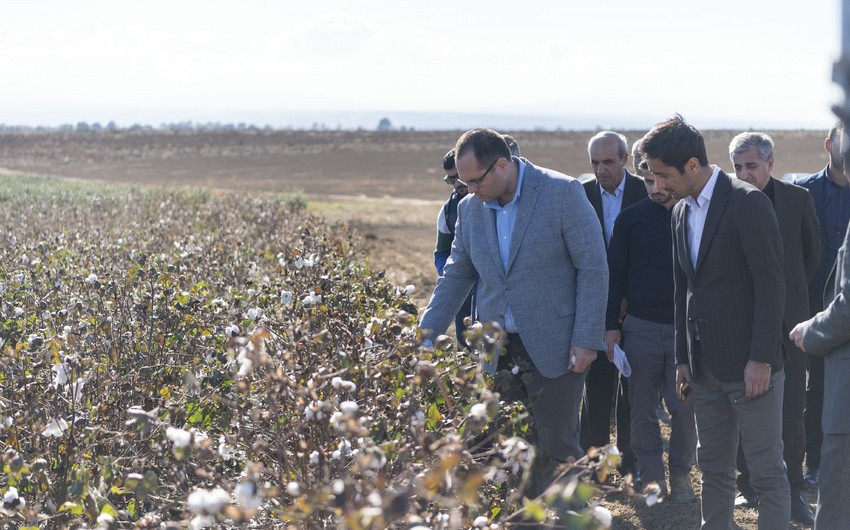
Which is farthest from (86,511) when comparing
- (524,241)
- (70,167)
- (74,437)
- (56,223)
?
(70,167)

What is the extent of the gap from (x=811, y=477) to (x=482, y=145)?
2.71 m

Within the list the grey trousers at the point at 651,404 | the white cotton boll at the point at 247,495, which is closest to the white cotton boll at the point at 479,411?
the white cotton boll at the point at 247,495

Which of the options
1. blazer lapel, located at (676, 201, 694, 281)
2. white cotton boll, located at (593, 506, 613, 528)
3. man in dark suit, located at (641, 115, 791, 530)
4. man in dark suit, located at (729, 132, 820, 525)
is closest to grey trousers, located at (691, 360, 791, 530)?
man in dark suit, located at (641, 115, 791, 530)

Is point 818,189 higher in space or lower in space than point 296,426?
higher

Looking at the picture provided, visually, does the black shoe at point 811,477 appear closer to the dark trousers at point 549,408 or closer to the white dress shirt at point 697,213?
the dark trousers at point 549,408

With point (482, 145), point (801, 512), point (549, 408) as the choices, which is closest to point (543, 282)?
point (549, 408)

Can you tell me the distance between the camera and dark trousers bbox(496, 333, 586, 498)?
13.2ft

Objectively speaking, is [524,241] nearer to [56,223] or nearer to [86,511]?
[86,511]

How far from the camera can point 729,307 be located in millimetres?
3617

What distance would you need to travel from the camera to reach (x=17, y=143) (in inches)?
3130

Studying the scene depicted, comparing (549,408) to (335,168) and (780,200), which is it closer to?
(780,200)

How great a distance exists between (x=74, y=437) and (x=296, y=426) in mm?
831

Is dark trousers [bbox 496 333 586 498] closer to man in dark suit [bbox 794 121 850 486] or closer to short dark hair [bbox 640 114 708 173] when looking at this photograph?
short dark hair [bbox 640 114 708 173]

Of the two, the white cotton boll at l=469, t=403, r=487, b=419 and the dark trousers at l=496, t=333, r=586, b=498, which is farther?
the dark trousers at l=496, t=333, r=586, b=498
